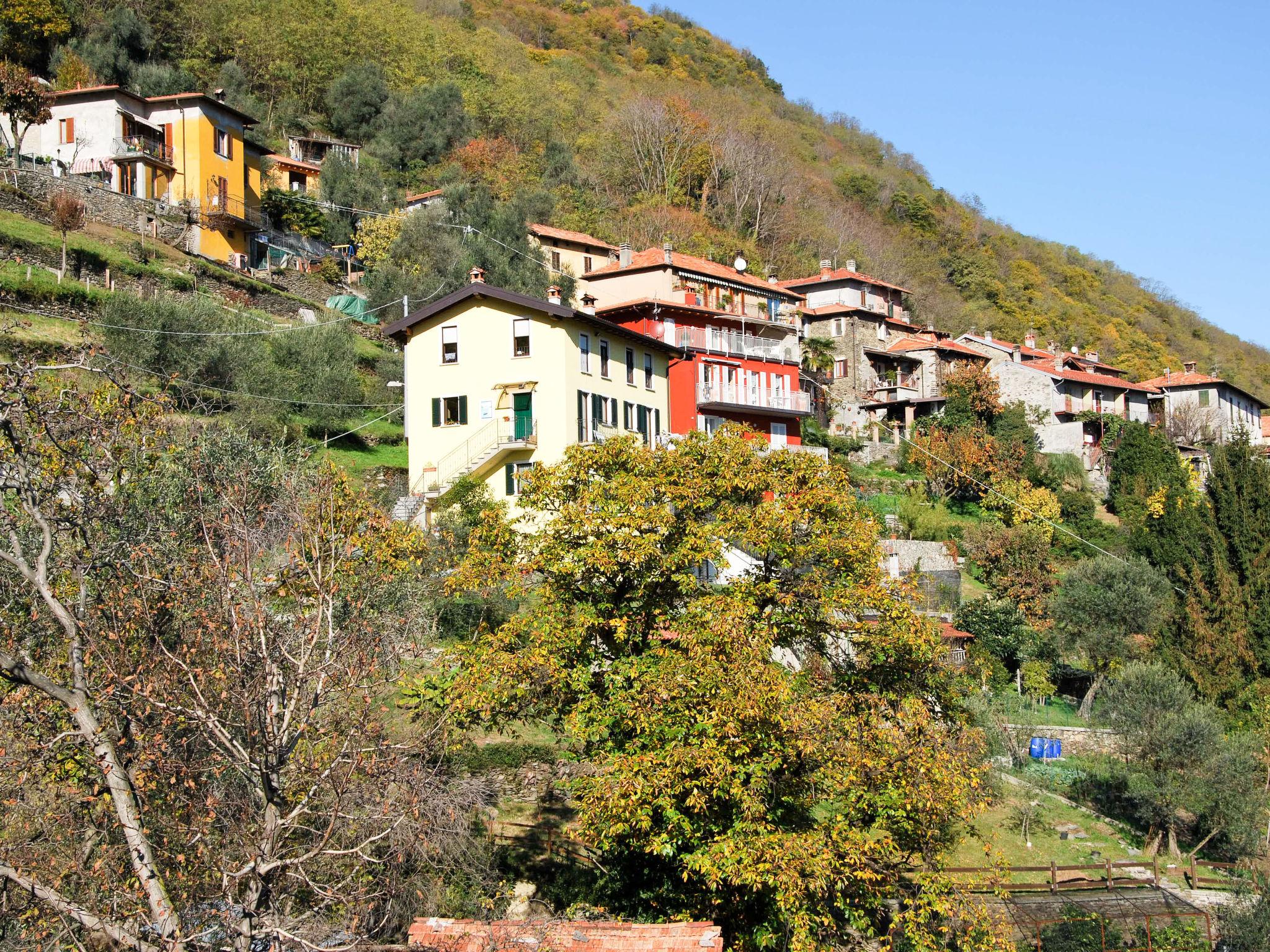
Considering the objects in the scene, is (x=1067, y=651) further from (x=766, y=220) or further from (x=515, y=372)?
(x=766, y=220)

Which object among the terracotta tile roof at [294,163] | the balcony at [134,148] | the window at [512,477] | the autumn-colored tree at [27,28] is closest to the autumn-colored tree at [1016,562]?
the window at [512,477]

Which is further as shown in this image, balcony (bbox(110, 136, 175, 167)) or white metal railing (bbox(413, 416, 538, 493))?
balcony (bbox(110, 136, 175, 167))

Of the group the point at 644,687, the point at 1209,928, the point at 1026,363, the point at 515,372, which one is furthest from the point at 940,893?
the point at 1026,363

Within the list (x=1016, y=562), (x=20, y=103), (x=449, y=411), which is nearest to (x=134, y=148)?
(x=20, y=103)

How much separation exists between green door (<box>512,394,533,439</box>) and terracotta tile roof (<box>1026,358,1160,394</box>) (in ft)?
136

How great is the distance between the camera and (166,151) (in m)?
58.9

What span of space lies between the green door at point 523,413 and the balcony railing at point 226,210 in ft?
86.2

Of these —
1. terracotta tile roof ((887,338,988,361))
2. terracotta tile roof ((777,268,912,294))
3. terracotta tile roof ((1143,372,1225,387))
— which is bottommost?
terracotta tile roof ((1143,372,1225,387))

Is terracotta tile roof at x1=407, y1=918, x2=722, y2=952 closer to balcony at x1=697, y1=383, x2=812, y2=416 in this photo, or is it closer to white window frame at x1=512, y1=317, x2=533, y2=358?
white window frame at x1=512, y1=317, x2=533, y2=358

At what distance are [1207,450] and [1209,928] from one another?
53.6m

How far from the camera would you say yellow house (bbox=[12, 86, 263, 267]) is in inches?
2228

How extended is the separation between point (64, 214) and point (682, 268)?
2474 cm

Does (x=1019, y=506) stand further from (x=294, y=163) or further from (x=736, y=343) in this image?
(x=294, y=163)

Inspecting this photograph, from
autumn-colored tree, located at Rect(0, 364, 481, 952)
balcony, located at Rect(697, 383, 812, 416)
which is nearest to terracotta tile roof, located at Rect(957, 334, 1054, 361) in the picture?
balcony, located at Rect(697, 383, 812, 416)
